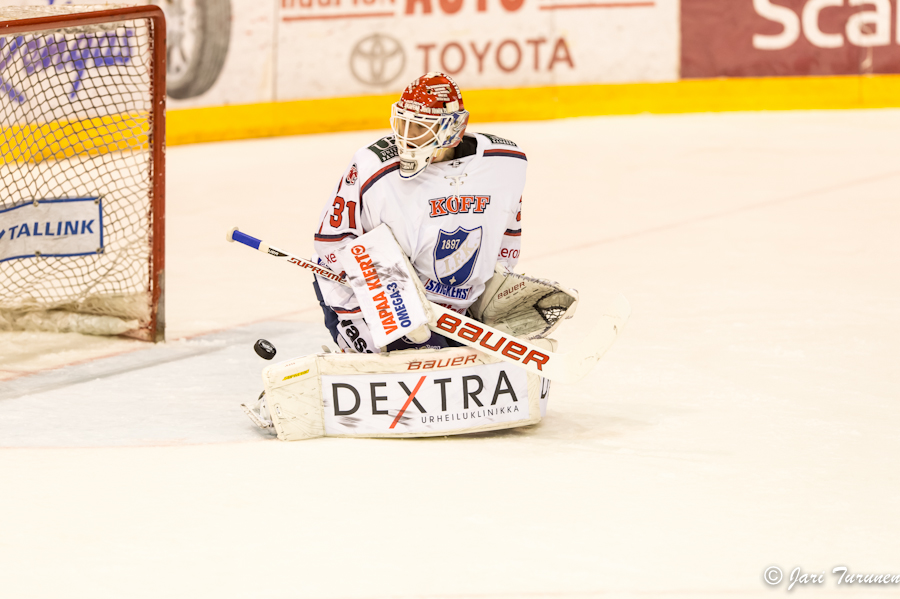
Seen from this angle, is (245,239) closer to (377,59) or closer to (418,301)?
(418,301)

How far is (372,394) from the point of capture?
3.20 meters

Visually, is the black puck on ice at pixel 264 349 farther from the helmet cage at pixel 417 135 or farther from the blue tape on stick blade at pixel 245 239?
the helmet cage at pixel 417 135

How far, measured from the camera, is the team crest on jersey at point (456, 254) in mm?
3285

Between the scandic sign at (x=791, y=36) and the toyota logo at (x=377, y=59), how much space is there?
220 centimetres

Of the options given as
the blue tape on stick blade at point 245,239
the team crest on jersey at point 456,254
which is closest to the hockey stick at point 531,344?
the team crest on jersey at point 456,254

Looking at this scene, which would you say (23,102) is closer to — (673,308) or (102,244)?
(102,244)

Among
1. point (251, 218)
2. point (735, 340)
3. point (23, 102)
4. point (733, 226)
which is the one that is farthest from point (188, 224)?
point (735, 340)

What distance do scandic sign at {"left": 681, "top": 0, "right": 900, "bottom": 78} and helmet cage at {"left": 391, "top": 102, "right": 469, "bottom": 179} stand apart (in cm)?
708

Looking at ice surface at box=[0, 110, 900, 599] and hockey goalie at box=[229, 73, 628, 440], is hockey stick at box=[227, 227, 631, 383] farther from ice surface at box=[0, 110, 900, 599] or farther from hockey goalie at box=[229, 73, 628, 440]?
ice surface at box=[0, 110, 900, 599]

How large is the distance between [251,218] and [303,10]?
318 centimetres

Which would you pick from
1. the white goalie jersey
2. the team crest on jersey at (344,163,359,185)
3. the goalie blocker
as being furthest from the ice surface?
the team crest on jersey at (344,163,359,185)

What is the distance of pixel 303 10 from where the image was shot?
31.1ft

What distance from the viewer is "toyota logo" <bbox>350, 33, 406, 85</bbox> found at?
962cm

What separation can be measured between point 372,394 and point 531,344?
42cm
